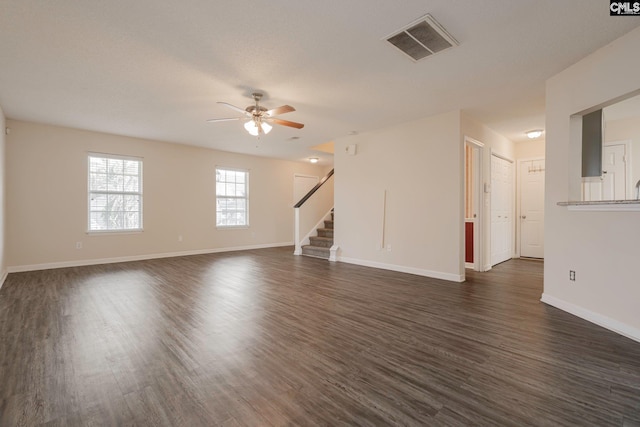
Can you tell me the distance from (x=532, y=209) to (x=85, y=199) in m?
9.37

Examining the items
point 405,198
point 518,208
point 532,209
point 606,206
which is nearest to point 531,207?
point 532,209

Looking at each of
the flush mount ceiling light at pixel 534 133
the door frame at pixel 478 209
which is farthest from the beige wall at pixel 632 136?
the door frame at pixel 478 209

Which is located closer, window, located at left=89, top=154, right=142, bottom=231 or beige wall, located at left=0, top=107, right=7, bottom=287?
beige wall, located at left=0, top=107, right=7, bottom=287

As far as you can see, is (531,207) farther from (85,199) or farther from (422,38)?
(85,199)

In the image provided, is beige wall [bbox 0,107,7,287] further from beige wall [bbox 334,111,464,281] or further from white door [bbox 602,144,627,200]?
white door [bbox 602,144,627,200]

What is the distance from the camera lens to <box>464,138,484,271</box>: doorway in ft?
16.4

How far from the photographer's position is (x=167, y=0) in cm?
207

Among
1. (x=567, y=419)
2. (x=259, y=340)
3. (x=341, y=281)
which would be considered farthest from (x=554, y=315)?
(x=259, y=340)

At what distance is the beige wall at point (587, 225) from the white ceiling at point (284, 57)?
0.23 m

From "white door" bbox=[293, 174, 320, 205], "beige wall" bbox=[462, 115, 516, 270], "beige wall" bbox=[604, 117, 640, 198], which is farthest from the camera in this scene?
"white door" bbox=[293, 174, 320, 205]

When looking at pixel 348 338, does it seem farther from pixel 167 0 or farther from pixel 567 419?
pixel 167 0

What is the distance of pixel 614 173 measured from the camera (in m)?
4.71

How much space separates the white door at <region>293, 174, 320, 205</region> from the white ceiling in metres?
4.64

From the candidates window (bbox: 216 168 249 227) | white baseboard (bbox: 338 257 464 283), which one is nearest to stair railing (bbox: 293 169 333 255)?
white baseboard (bbox: 338 257 464 283)
